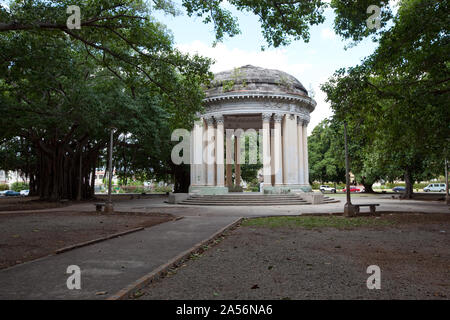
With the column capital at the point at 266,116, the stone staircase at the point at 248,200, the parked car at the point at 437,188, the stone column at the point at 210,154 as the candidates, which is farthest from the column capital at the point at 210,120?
the parked car at the point at 437,188

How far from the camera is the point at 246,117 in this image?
35.8 meters

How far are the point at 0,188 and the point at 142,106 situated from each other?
6966 cm

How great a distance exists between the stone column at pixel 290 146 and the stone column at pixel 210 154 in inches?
276

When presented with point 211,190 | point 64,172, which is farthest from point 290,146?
point 64,172

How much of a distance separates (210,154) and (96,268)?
25.2 m

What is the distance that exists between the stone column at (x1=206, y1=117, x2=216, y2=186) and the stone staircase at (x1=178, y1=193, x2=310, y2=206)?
2.66 meters

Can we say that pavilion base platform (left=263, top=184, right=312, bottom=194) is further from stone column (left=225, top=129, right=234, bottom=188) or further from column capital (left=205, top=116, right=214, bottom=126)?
column capital (left=205, top=116, right=214, bottom=126)

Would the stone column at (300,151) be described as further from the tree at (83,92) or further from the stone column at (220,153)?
the tree at (83,92)

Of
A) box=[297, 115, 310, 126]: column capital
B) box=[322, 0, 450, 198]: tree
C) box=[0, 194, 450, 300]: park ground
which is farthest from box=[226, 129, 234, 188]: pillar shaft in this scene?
box=[0, 194, 450, 300]: park ground

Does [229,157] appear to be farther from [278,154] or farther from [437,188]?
[437,188]

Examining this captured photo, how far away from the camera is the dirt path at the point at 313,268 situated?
470cm

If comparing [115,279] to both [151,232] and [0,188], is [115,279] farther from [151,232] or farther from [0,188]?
[0,188]

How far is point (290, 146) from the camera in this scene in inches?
1204

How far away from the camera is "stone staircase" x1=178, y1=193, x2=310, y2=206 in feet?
84.7
